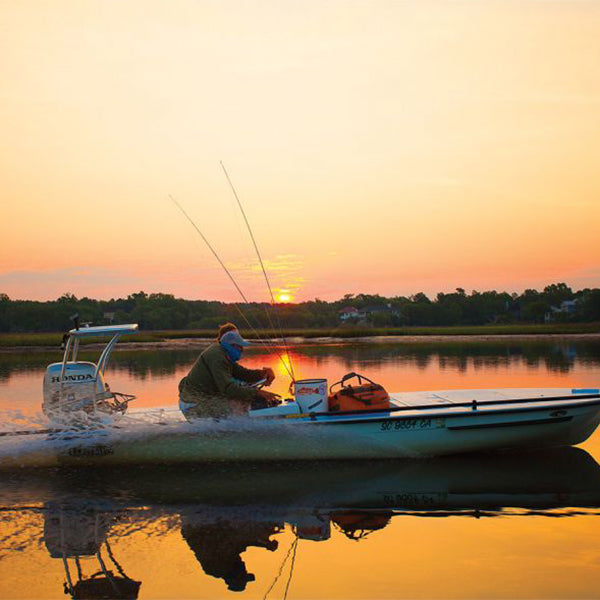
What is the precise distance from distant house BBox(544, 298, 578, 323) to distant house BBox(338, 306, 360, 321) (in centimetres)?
2992

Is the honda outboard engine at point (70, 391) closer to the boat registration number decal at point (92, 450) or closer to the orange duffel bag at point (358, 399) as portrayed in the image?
the boat registration number decal at point (92, 450)

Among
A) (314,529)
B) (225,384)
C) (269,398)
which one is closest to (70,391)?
(225,384)

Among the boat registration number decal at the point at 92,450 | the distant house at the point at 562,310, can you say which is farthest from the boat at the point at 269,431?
the distant house at the point at 562,310

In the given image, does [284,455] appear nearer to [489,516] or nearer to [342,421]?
[342,421]

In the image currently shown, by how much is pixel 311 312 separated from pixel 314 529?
282 feet

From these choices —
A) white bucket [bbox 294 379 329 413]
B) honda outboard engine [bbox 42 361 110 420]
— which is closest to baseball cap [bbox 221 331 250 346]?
white bucket [bbox 294 379 329 413]

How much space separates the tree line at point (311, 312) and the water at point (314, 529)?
1999 inches

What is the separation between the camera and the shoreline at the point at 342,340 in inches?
1810

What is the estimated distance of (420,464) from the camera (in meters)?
9.38

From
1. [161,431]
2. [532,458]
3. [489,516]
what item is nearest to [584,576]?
[489,516]

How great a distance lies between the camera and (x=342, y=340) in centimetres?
5256

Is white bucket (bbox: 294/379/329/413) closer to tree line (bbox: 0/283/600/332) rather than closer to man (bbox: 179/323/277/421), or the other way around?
man (bbox: 179/323/277/421)

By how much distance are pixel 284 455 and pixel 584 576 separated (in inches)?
174

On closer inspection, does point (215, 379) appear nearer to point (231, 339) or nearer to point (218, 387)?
point (218, 387)
